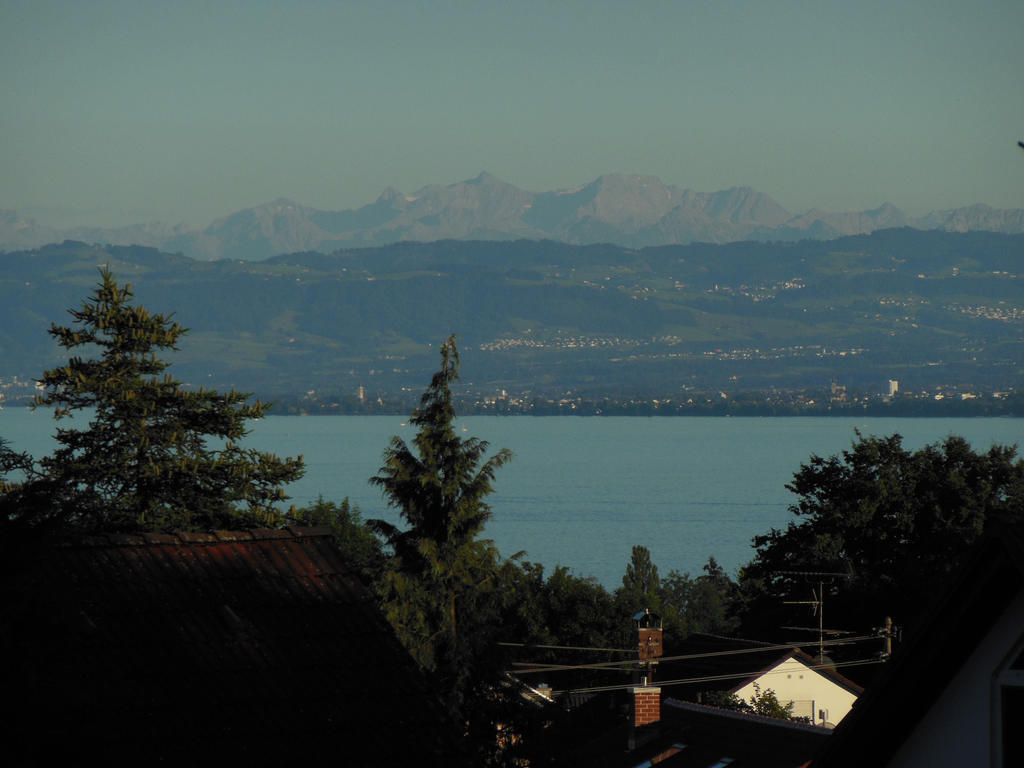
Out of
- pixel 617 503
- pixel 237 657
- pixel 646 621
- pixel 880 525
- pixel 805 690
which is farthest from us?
pixel 617 503

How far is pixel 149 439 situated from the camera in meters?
27.4

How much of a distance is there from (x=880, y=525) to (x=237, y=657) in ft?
134

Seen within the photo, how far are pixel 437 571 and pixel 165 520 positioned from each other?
32.3 feet

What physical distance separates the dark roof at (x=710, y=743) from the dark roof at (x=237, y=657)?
9347 millimetres

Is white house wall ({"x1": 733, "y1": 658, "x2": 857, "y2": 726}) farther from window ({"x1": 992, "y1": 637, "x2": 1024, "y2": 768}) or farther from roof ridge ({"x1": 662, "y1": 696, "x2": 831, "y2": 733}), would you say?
window ({"x1": 992, "y1": 637, "x2": 1024, "y2": 768})

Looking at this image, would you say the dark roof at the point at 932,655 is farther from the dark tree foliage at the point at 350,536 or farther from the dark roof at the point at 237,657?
the dark tree foliage at the point at 350,536

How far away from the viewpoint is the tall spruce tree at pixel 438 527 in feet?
110

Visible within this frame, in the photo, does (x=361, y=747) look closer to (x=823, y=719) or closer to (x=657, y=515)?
(x=823, y=719)

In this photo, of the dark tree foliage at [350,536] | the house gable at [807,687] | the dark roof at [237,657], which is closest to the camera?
the dark roof at [237,657]

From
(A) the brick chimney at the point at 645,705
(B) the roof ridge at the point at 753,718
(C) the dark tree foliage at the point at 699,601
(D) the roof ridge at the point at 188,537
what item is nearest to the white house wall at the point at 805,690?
(B) the roof ridge at the point at 753,718

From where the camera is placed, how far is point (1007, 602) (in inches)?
202

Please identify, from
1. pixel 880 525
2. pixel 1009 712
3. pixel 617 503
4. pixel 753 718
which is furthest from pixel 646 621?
pixel 617 503

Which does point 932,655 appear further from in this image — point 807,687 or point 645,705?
point 807,687

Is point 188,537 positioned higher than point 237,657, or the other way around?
point 188,537
